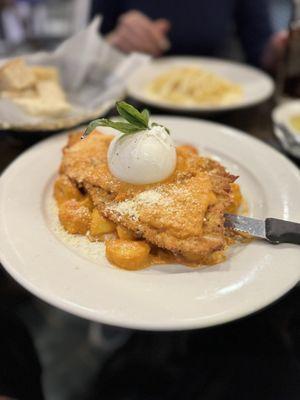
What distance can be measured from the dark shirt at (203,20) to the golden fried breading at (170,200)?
1.72 meters

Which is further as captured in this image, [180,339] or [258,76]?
[258,76]

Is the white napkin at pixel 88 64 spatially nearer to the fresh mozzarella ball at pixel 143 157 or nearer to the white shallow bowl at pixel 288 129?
the white shallow bowl at pixel 288 129

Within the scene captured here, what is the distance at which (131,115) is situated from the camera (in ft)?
3.84

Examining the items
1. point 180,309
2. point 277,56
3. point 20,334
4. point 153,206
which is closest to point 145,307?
point 180,309

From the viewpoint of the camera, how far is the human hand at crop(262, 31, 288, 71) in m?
2.58

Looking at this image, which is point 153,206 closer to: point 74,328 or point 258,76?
point 74,328

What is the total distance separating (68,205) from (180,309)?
47cm

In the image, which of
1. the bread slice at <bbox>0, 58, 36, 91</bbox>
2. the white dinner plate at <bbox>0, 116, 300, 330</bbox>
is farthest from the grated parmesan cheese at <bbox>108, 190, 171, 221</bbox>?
the bread slice at <bbox>0, 58, 36, 91</bbox>

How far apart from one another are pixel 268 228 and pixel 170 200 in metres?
0.26

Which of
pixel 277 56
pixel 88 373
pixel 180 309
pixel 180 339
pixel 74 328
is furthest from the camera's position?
pixel 277 56

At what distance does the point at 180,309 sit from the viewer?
0.92 m

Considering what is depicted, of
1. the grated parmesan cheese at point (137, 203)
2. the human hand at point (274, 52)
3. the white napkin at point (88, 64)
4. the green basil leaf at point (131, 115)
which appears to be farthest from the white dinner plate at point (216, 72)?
the grated parmesan cheese at point (137, 203)

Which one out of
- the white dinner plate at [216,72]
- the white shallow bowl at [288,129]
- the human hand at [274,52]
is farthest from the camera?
the human hand at [274,52]

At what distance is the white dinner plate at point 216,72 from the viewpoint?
1.86 meters
